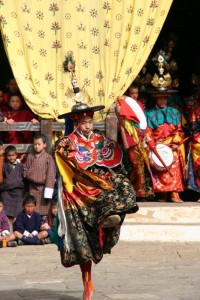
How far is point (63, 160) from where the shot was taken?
338 inches

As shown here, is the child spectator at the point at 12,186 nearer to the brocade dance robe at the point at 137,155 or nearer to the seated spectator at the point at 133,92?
the brocade dance robe at the point at 137,155

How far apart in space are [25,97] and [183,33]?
11.7 feet

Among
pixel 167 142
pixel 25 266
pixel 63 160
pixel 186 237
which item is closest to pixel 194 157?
pixel 167 142

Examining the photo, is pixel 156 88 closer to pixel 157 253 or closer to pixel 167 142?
pixel 167 142

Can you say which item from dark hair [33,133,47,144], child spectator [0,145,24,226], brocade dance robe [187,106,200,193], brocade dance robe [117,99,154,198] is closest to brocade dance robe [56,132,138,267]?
brocade dance robe [117,99,154,198]

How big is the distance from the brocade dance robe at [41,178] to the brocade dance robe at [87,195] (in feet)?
12.6

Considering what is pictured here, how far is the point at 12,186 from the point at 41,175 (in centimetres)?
36

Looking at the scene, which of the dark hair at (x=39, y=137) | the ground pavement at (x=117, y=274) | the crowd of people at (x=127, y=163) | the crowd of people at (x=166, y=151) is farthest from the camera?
the crowd of people at (x=166, y=151)

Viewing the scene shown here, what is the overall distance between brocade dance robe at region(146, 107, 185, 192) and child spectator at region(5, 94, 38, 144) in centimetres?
149

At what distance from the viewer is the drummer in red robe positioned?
43.0 ft

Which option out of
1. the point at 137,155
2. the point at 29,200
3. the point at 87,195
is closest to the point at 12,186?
the point at 29,200

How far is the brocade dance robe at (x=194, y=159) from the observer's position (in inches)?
523

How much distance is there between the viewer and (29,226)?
39.6ft

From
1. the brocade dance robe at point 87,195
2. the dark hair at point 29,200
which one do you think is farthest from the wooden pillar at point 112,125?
the brocade dance robe at point 87,195
